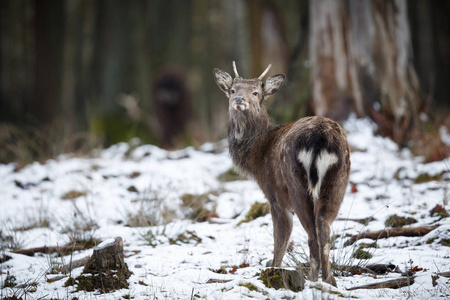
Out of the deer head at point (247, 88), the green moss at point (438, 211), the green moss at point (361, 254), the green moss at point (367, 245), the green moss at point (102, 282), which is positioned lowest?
the green moss at point (102, 282)

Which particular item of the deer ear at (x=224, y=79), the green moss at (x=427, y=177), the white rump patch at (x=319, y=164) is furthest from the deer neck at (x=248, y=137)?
the green moss at (x=427, y=177)

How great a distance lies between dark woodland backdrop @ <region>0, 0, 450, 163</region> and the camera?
966 cm

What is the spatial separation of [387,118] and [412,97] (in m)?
0.89

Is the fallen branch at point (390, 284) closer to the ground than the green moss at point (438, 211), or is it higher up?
closer to the ground

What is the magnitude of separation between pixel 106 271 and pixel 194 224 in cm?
208

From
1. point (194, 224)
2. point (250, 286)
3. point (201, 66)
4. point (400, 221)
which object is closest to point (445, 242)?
point (400, 221)

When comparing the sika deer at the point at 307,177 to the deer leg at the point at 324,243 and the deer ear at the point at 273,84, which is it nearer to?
the deer leg at the point at 324,243

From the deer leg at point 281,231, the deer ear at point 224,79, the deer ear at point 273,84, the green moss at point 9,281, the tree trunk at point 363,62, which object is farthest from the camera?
the tree trunk at point 363,62

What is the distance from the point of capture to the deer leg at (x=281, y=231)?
4598 mm

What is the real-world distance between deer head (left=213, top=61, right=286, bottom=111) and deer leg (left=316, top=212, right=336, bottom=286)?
1739 millimetres

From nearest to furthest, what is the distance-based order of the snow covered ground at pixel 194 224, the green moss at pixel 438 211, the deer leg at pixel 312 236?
the deer leg at pixel 312 236, the snow covered ground at pixel 194 224, the green moss at pixel 438 211

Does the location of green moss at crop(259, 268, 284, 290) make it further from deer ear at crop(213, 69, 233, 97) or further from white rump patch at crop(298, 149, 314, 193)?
deer ear at crop(213, 69, 233, 97)

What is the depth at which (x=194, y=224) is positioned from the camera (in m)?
6.17

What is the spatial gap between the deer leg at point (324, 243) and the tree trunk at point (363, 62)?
5.86m
